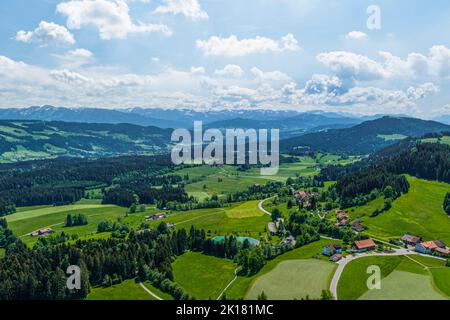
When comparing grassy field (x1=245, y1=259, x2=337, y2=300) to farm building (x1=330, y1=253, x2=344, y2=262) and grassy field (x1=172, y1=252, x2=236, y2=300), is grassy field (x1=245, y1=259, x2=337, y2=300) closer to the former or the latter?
farm building (x1=330, y1=253, x2=344, y2=262)

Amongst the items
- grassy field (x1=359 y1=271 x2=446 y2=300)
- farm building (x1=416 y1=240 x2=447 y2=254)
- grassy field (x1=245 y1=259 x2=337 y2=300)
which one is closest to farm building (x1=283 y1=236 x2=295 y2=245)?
grassy field (x1=245 y1=259 x2=337 y2=300)

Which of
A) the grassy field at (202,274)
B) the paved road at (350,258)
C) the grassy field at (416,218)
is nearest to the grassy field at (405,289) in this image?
the paved road at (350,258)

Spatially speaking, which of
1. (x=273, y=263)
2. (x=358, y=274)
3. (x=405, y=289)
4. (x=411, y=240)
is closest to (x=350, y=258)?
(x=358, y=274)

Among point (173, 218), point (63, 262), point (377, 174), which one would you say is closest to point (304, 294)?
point (63, 262)

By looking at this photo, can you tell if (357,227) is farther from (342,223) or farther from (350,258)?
(350,258)

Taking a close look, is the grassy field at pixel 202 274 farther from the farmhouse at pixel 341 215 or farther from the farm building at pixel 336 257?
the farmhouse at pixel 341 215
